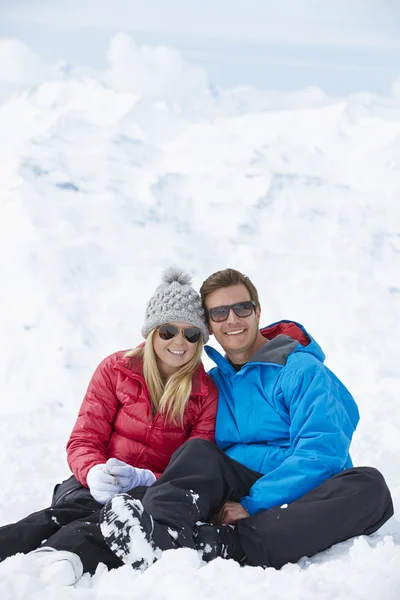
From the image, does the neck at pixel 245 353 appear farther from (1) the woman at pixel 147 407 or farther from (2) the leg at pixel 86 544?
(2) the leg at pixel 86 544

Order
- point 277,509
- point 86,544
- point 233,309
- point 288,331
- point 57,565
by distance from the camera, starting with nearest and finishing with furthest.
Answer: point 57,565, point 86,544, point 277,509, point 233,309, point 288,331

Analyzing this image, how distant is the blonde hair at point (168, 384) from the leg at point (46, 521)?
50 cm

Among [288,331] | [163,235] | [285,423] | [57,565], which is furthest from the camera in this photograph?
[163,235]

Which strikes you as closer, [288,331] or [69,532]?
[69,532]

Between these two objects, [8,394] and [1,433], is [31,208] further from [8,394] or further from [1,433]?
[1,433]

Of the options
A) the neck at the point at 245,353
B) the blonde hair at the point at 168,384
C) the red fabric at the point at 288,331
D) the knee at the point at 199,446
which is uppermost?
the red fabric at the point at 288,331

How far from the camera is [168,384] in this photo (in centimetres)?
311

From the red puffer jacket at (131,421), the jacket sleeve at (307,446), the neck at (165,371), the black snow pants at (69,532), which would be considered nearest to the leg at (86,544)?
the black snow pants at (69,532)

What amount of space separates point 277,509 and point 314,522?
6.1 inches

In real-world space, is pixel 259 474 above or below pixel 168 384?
below

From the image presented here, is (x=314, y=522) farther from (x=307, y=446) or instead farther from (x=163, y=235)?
(x=163, y=235)

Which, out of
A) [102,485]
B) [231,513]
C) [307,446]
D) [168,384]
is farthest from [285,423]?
[102,485]

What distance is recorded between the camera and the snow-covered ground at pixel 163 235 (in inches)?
265

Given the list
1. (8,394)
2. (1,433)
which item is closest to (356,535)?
(1,433)
